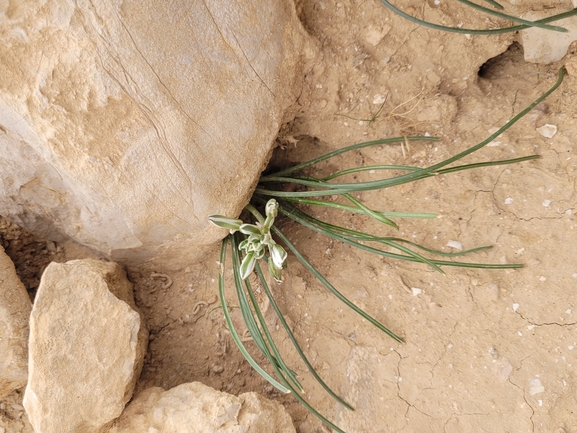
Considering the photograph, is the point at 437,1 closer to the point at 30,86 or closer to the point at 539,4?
the point at 539,4

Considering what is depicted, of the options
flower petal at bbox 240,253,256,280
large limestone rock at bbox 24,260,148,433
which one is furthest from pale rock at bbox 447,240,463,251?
large limestone rock at bbox 24,260,148,433

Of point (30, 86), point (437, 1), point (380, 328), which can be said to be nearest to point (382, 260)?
point (380, 328)

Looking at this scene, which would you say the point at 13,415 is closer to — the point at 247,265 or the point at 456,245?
the point at 247,265

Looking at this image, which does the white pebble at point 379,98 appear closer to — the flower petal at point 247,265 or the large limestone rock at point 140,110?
the large limestone rock at point 140,110

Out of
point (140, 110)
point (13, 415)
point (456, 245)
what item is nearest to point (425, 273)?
point (456, 245)

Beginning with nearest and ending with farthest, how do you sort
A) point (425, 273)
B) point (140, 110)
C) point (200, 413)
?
point (140, 110) → point (200, 413) → point (425, 273)

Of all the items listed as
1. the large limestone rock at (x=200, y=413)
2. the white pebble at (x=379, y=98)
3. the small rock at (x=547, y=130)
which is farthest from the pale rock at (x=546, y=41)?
the large limestone rock at (x=200, y=413)
